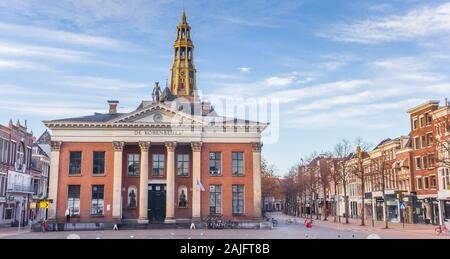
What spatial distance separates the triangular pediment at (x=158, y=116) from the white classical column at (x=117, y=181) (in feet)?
9.72

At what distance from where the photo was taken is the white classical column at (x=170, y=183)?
49625 millimetres

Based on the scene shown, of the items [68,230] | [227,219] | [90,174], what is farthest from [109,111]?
[227,219]

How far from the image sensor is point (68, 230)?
46.8 meters

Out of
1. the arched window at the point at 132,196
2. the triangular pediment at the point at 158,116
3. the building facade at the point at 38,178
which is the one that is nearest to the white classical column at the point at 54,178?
the triangular pediment at the point at 158,116

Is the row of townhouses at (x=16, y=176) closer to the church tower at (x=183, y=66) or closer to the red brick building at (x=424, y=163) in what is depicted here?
the church tower at (x=183, y=66)

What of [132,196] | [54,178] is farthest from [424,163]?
[54,178]

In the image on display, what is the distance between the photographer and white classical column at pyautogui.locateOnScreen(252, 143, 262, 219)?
50.5m

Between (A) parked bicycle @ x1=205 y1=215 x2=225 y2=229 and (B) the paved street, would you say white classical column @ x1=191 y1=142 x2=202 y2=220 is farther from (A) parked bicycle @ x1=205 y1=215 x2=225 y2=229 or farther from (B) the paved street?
(B) the paved street

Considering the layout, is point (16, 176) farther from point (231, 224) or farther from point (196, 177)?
point (231, 224)

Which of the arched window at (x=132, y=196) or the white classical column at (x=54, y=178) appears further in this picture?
the arched window at (x=132, y=196)
